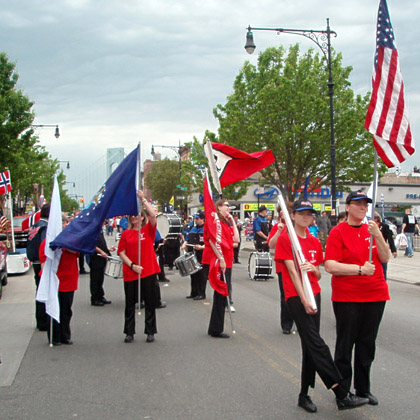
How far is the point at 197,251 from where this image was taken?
12.2 m

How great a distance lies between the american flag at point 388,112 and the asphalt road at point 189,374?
230cm

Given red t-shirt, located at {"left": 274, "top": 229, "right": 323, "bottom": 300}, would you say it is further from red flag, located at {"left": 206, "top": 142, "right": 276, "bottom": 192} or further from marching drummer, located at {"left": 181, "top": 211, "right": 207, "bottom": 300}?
marching drummer, located at {"left": 181, "top": 211, "right": 207, "bottom": 300}

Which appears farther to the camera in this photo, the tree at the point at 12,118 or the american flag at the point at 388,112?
the tree at the point at 12,118

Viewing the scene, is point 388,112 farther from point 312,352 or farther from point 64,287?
point 64,287

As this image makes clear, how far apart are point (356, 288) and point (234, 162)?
179 inches

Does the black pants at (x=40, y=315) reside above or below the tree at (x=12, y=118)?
below

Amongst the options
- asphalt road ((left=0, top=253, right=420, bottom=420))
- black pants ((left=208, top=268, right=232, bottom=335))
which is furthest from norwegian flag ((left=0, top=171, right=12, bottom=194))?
black pants ((left=208, top=268, right=232, bottom=335))

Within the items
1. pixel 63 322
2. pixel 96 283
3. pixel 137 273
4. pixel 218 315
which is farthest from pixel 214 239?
pixel 96 283

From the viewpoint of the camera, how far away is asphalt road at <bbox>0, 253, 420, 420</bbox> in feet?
15.4

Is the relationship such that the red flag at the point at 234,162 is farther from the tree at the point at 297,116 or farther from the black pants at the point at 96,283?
the tree at the point at 297,116

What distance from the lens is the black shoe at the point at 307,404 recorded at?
4.59m

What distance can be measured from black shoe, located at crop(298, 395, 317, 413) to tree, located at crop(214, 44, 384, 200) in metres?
23.8

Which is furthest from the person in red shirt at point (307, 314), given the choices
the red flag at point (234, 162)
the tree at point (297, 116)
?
the tree at point (297, 116)

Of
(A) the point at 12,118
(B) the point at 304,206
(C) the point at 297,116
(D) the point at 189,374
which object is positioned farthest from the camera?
(C) the point at 297,116
